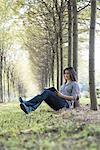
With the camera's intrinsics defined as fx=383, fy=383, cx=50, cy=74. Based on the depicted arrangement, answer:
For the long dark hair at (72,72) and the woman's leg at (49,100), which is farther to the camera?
the long dark hair at (72,72)

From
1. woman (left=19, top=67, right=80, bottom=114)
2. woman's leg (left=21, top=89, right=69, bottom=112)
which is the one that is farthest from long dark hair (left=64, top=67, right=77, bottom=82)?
woman's leg (left=21, top=89, right=69, bottom=112)

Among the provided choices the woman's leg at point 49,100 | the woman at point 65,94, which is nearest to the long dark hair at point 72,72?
the woman at point 65,94

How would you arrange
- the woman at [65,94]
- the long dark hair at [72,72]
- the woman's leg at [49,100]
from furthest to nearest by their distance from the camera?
the long dark hair at [72,72] → the woman at [65,94] → the woman's leg at [49,100]

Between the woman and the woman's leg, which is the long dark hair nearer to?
the woman

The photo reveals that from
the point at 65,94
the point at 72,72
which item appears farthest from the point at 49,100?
the point at 72,72

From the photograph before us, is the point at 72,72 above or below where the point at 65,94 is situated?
above

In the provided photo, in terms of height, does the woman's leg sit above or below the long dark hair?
below

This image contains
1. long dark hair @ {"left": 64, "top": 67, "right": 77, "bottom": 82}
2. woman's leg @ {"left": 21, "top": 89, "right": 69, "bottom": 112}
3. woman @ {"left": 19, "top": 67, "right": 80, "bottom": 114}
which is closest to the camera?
woman's leg @ {"left": 21, "top": 89, "right": 69, "bottom": 112}

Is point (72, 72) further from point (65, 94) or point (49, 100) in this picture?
point (49, 100)

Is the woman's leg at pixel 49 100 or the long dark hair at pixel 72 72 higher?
the long dark hair at pixel 72 72

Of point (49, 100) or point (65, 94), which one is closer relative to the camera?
point (49, 100)

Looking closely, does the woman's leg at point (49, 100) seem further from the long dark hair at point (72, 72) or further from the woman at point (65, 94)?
the long dark hair at point (72, 72)

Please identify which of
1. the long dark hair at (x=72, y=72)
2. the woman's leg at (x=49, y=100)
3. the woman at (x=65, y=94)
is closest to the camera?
the woman's leg at (x=49, y=100)

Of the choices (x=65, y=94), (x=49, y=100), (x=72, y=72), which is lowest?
(x=49, y=100)
